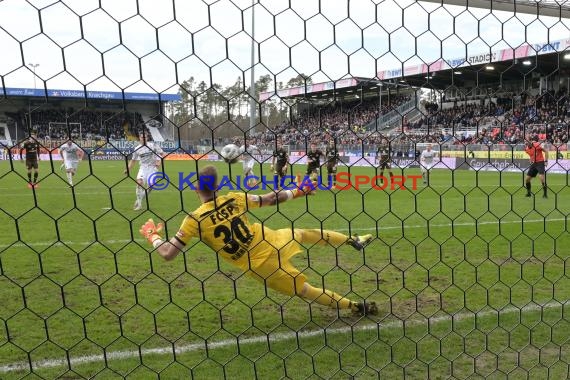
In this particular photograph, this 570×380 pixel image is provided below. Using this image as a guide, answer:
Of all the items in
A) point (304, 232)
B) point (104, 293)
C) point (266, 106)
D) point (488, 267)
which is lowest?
point (488, 267)

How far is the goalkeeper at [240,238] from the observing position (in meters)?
3.67

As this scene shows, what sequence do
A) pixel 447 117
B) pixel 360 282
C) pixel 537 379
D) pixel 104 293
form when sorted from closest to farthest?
pixel 537 379 < pixel 104 293 < pixel 360 282 < pixel 447 117

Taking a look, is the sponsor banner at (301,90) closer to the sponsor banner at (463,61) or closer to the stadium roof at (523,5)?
the sponsor banner at (463,61)

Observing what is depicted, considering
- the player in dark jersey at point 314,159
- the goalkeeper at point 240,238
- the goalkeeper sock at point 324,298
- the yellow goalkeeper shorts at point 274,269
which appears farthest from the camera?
the player in dark jersey at point 314,159

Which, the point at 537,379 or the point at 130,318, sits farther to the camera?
the point at 130,318

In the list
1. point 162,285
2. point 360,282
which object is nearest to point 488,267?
point 360,282

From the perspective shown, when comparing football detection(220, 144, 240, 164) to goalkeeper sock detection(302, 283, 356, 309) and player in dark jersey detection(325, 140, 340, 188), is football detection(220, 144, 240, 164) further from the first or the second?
goalkeeper sock detection(302, 283, 356, 309)

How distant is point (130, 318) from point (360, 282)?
2.30m

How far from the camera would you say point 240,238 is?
3.80m

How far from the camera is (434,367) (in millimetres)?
3289

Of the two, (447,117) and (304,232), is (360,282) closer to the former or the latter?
(304,232)

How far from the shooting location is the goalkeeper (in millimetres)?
3670

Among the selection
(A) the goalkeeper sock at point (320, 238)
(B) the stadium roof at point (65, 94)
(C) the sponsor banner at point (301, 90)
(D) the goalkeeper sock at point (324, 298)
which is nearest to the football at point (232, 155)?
(C) the sponsor banner at point (301, 90)

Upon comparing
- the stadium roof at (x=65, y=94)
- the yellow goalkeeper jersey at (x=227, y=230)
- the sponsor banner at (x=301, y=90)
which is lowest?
the yellow goalkeeper jersey at (x=227, y=230)
